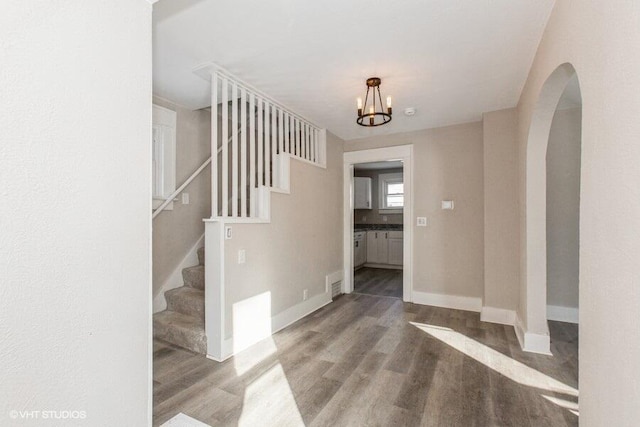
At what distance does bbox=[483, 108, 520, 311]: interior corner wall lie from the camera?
3158 mm

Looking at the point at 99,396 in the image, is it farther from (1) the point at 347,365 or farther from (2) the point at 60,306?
(1) the point at 347,365

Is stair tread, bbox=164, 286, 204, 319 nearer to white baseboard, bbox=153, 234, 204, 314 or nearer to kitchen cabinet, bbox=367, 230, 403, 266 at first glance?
white baseboard, bbox=153, 234, 204, 314

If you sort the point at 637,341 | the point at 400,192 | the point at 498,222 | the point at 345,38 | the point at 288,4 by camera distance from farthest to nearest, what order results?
the point at 400,192 < the point at 498,222 < the point at 345,38 < the point at 288,4 < the point at 637,341

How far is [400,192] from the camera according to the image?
7.20 m

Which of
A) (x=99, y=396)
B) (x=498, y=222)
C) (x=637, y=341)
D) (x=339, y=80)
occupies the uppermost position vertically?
(x=339, y=80)

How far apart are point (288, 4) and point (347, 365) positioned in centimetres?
259

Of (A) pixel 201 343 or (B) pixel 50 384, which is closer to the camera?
(B) pixel 50 384

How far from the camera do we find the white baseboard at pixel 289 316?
8.01ft

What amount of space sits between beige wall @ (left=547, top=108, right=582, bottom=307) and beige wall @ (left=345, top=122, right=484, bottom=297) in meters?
0.73

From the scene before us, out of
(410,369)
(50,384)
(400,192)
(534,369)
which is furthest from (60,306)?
(400,192)

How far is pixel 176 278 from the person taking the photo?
10.7 ft

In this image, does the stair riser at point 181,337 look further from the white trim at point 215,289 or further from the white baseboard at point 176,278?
the white baseboard at point 176,278

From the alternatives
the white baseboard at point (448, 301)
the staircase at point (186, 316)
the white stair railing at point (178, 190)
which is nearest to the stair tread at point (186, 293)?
the staircase at point (186, 316)

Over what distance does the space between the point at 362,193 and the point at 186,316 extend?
5132mm
